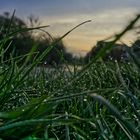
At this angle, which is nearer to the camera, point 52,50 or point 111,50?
point 111,50

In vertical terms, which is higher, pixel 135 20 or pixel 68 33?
pixel 135 20

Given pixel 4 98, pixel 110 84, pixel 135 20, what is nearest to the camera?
pixel 135 20

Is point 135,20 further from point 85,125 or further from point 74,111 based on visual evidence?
point 74,111

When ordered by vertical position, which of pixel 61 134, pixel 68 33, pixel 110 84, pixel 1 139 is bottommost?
pixel 110 84

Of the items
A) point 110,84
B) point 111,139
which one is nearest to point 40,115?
point 111,139

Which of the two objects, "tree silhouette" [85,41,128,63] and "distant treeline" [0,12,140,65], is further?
"distant treeline" [0,12,140,65]

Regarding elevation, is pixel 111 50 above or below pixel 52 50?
above

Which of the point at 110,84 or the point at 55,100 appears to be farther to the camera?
the point at 110,84

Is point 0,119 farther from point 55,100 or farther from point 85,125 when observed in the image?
point 85,125

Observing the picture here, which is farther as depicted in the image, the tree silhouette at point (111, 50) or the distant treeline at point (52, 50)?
the distant treeline at point (52, 50)

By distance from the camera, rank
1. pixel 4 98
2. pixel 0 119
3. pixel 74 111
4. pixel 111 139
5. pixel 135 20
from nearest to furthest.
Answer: pixel 135 20 → pixel 111 139 → pixel 0 119 → pixel 4 98 → pixel 74 111
